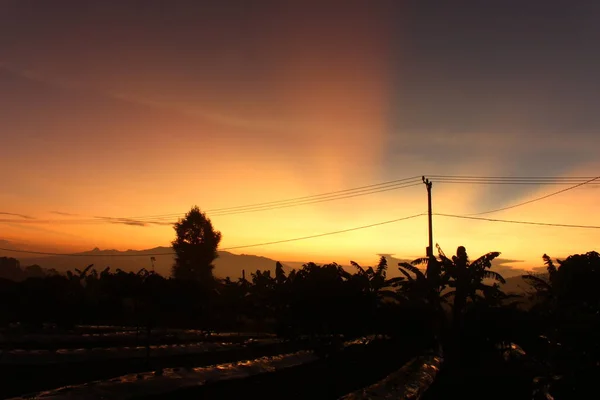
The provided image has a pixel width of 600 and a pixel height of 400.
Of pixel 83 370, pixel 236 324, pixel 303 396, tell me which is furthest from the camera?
pixel 236 324

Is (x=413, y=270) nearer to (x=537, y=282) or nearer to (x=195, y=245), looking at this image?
(x=537, y=282)

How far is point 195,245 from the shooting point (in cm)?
6419

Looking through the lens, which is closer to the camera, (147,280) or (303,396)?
(303,396)

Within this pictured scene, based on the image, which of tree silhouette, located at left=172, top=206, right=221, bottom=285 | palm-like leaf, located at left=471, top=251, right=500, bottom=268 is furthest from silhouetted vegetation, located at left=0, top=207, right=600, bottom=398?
tree silhouette, located at left=172, top=206, right=221, bottom=285

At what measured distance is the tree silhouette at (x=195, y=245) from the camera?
6297 centimetres

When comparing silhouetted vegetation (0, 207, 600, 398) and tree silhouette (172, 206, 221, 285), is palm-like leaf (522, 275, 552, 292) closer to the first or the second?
silhouetted vegetation (0, 207, 600, 398)

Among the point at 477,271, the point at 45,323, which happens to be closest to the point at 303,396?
the point at 477,271

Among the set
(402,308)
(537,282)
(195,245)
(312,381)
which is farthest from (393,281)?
(195,245)

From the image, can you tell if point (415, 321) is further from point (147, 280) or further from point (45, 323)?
point (45, 323)

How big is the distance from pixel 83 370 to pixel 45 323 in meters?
20.9

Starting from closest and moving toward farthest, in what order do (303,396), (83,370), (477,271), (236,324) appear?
(303,396), (83,370), (477,271), (236,324)

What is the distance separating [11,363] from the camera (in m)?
17.2

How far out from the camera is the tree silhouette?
207 ft

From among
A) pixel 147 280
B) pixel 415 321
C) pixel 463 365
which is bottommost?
pixel 463 365
